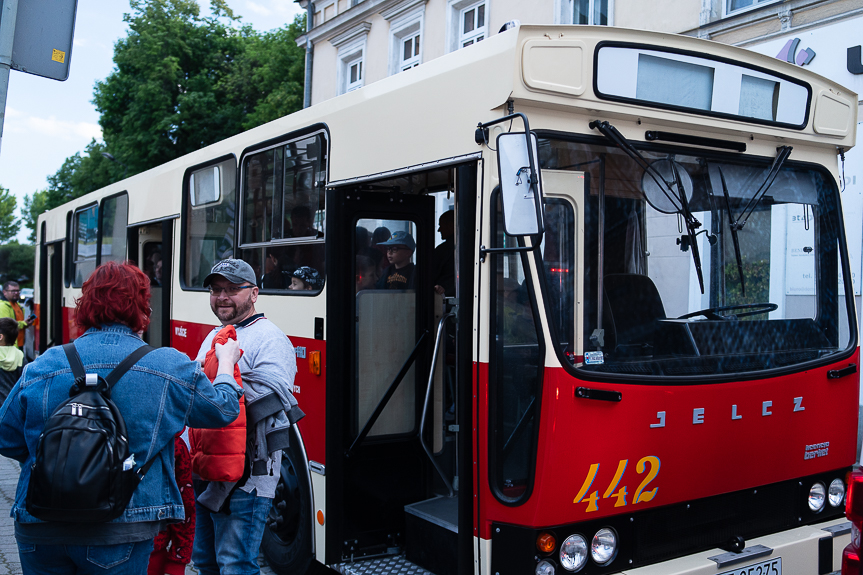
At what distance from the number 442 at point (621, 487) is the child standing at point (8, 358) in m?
7.25

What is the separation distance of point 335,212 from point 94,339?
180 centimetres

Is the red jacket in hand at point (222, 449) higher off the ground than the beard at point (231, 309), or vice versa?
the beard at point (231, 309)

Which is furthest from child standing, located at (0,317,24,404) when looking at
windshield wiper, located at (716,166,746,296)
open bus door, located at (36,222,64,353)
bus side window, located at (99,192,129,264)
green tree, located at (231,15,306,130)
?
green tree, located at (231,15,306,130)

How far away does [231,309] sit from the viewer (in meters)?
3.60

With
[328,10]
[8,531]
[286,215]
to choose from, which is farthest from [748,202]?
[328,10]

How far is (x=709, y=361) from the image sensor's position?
3.53 meters

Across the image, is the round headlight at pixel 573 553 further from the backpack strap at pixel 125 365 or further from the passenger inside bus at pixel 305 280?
the passenger inside bus at pixel 305 280

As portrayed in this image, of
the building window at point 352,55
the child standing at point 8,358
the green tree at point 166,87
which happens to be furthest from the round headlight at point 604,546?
the green tree at point 166,87

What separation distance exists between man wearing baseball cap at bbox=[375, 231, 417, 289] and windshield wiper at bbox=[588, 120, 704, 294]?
1542mm

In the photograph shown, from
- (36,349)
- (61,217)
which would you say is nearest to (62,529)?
(61,217)

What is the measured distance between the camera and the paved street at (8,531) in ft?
16.2

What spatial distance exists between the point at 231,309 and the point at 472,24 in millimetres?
13720

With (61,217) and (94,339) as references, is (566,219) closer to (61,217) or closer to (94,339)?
(94,339)

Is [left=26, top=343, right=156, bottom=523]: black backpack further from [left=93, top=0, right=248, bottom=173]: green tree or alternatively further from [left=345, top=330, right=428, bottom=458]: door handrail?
[left=93, top=0, right=248, bottom=173]: green tree
